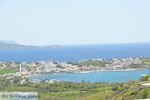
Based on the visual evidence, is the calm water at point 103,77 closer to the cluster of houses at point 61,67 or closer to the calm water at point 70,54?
the cluster of houses at point 61,67

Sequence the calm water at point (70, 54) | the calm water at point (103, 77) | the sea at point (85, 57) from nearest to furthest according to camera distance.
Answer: the calm water at point (103, 77), the sea at point (85, 57), the calm water at point (70, 54)

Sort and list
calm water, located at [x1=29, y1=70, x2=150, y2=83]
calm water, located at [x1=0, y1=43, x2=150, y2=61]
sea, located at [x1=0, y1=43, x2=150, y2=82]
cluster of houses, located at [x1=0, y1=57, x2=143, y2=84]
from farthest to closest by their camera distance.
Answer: calm water, located at [x1=0, y1=43, x2=150, y2=61], cluster of houses, located at [x1=0, y1=57, x2=143, y2=84], sea, located at [x1=0, y1=43, x2=150, y2=82], calm water, located at [x1=29, y1=70, x2=150, y2=83]

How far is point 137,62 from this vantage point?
129 feet

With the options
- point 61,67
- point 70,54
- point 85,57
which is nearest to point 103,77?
point 61,67

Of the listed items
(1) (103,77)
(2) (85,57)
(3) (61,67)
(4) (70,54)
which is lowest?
(1) (103,77)

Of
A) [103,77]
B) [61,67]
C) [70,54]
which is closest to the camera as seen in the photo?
[103,77]

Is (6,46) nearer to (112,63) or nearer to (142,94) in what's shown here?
(112,63)

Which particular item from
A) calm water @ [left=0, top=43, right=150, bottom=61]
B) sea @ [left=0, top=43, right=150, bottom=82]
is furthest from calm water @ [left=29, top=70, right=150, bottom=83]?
calm water @ [left=0, top=43, right=150, bottom=61]

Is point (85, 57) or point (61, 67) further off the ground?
point (85, 57)

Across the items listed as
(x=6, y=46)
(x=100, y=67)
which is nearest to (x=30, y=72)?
(x=100, y=67)

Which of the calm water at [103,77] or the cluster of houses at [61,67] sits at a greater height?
the cluster of houses at [61,67]

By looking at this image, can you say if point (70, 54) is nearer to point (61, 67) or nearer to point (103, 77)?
point (61, 67)

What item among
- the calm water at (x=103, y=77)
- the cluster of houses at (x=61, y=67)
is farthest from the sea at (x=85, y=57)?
the cluster of houses at (x=61, y=67)

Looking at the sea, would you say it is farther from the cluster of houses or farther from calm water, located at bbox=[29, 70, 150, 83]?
the cluster of houses
